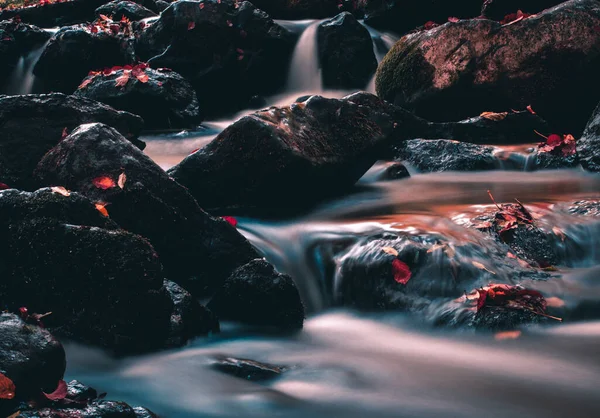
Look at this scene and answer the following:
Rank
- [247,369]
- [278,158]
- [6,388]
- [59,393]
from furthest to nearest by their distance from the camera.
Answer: [278,158] < [247,369] < [59,393] < [6,388]

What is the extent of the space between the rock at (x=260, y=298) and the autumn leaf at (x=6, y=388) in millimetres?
1606

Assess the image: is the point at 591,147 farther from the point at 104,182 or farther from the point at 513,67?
the point at 104,182

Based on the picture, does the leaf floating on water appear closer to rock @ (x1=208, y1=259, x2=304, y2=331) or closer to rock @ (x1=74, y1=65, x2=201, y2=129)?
rock @ (x1=208, y1=259, x2=304, y2=331)

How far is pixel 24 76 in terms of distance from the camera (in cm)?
1211

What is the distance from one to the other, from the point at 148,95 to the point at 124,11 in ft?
17.9

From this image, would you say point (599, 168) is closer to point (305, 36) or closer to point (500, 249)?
point (500, 249)

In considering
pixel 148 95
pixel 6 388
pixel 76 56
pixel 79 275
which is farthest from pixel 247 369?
pixel 76 56

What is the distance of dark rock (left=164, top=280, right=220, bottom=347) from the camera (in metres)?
3.49

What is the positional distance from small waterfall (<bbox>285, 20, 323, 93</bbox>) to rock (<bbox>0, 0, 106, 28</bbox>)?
6541 millimetres

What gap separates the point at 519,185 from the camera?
6457mm

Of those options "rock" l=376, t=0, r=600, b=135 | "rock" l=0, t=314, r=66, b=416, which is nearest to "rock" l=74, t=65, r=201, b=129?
"rock" l=376, t=0, r=600, b=135

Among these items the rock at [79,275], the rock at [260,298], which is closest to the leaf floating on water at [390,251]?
the rock at [260,298]

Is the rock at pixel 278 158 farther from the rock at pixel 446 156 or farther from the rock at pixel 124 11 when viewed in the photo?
the rock at pixel 124 11

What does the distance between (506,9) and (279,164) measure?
637cm
